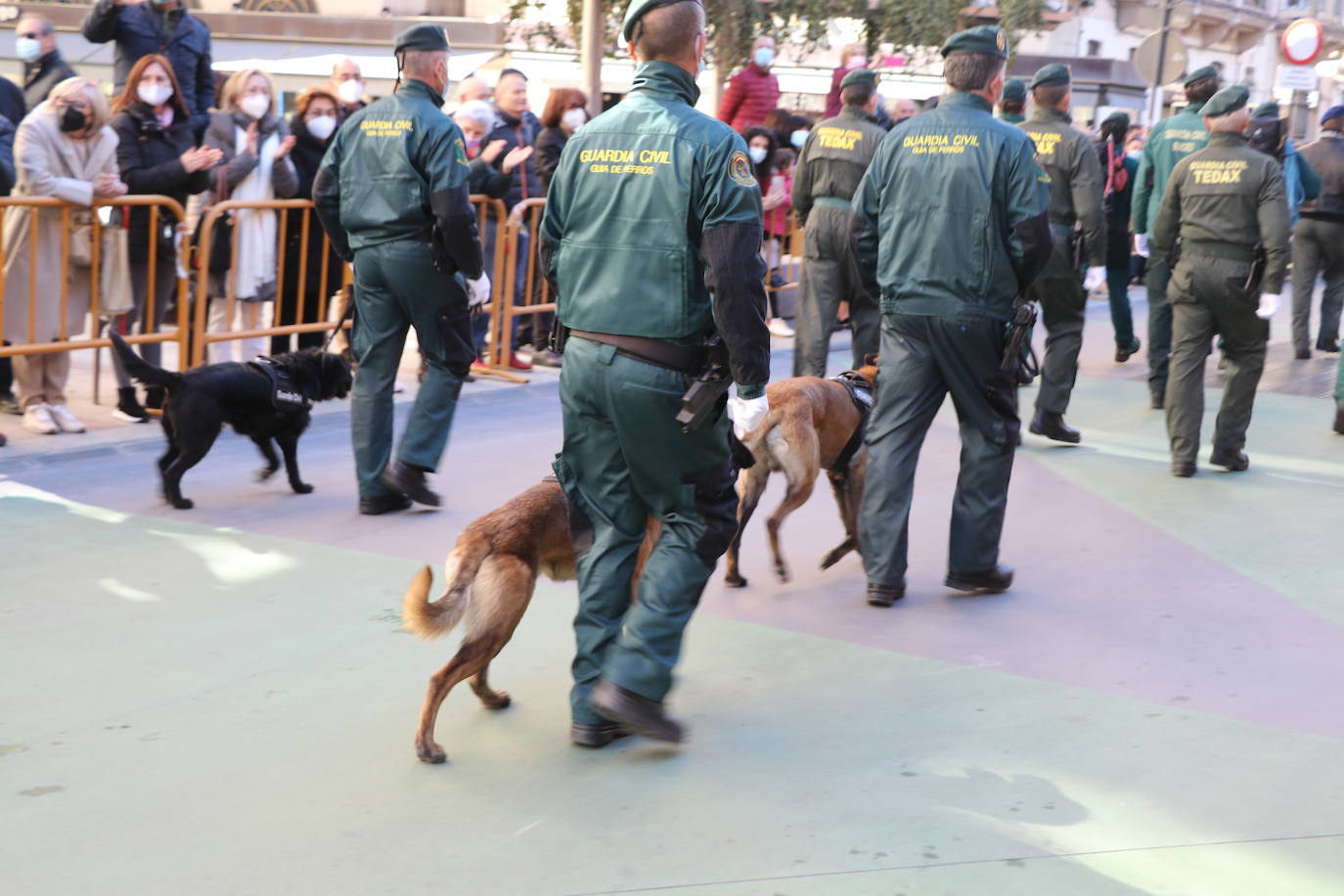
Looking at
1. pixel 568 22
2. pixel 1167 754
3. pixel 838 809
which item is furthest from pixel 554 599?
pixel 568 22

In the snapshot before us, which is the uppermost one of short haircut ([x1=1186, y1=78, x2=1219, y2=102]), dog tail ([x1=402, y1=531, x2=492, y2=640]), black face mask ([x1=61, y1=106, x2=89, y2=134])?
short haircut ([x1=1186, y1=78, x2=1219, y2=102])

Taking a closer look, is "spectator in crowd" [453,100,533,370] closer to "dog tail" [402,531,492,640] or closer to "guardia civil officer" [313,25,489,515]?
"guardia civil officer" [313,25,489,515]

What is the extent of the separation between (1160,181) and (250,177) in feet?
20.7

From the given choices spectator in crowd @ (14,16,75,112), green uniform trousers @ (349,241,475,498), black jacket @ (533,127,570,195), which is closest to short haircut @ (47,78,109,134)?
spectator in crowd @ (14,16,75,112)

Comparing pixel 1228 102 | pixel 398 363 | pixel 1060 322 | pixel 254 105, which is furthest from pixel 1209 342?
pixel 254 105

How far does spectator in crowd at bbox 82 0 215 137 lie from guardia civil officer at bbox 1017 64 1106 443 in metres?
5.62

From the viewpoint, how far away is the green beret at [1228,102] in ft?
25.4

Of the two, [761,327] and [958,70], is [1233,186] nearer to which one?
[958,70]

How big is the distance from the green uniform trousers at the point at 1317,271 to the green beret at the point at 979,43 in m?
8.29

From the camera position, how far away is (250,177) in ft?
29.9

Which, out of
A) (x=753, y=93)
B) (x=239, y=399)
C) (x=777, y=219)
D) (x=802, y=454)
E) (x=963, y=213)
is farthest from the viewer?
(x=753, y=93)

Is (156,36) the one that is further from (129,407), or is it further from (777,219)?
(777,219)

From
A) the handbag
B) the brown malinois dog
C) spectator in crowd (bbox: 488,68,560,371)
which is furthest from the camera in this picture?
spectator in crowd (bbox: 488,68,560,371)

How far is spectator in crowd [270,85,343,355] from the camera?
9180 mm
